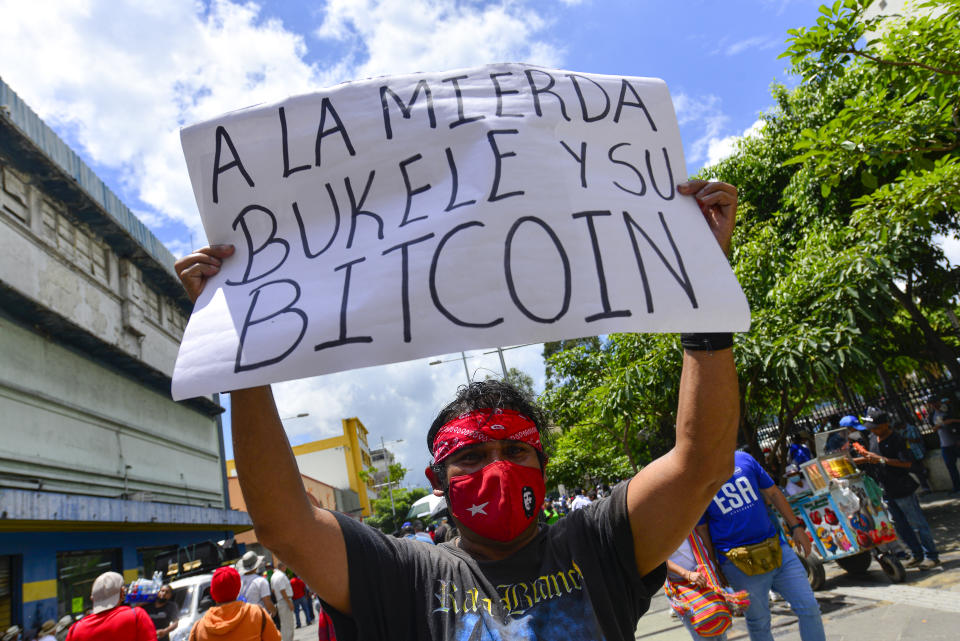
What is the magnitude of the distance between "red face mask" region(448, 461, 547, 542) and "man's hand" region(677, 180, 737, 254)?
0.96 metres

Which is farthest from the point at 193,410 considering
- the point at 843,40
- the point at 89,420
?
the point at 843,40

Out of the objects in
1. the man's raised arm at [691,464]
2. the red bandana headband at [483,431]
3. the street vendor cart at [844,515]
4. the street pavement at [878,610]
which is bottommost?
the street pavement at [878,610]

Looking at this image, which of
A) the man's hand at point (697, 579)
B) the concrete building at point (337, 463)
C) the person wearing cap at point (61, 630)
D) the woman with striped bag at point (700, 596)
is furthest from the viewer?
the concrete building at point (337, 463)

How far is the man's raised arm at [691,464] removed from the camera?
1729 millimetres

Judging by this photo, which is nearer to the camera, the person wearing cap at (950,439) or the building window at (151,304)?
the person wearing cap at (950,439)

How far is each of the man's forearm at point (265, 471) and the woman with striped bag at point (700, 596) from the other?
2.89 metres

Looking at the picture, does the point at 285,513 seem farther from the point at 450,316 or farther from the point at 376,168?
the point at 376,168

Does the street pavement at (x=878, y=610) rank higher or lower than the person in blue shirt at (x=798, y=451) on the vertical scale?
lower

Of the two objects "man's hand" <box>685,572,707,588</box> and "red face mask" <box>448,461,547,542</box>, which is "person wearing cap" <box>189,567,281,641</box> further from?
"red face mask" <box>448,461,547,542</box>

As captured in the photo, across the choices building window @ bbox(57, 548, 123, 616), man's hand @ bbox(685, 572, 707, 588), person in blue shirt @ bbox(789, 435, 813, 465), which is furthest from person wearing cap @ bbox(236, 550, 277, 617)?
person in blue shirt @ bbox(789, 435, 813, 465)

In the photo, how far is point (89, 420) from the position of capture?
54.7ft

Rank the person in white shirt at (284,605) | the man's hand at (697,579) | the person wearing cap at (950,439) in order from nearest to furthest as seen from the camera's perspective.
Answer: the man's hand at (697,579)
the person in white shirt at (284,605)
the person wearing cap at (950,439)

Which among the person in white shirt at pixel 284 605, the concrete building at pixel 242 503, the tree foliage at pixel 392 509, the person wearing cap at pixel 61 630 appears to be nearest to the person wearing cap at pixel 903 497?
the person in white shirt at pixel 284 605

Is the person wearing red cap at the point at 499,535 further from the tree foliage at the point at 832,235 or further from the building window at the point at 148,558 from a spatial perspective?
the building window at the point at 148,558
